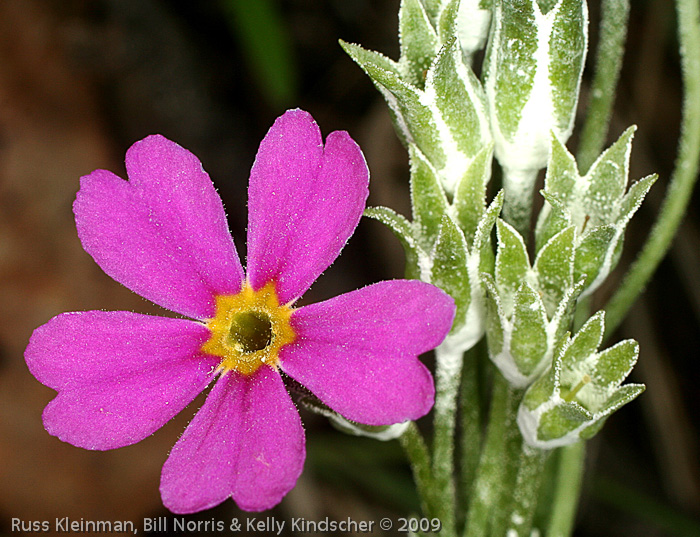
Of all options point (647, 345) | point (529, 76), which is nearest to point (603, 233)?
point (529, 76)

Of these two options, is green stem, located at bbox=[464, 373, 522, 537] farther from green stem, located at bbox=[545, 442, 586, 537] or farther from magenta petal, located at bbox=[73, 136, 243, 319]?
magenta petal, located at bbox=[73, 136, 243, 319]

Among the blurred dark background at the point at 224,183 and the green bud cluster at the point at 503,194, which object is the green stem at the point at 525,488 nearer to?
the green bud cluster at the point at 503,194

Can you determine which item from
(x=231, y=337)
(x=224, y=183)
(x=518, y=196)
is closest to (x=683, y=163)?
(x=518, y=196)

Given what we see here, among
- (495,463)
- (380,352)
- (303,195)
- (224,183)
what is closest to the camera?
(380,352)

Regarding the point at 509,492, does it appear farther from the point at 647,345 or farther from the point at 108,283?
the point at 108,283

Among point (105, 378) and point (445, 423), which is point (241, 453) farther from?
point (445, 423)

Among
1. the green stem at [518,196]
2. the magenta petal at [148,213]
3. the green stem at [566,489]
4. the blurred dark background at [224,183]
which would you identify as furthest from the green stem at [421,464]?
the blurred dark background at [224,183]
